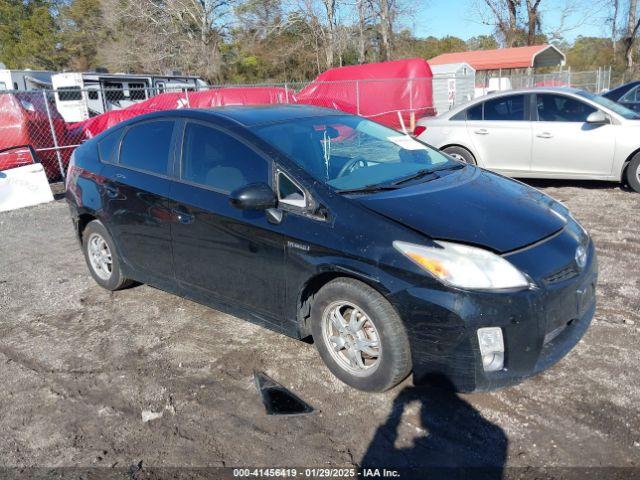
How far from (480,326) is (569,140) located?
5.92 metres

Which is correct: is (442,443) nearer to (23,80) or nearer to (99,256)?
(99,256)

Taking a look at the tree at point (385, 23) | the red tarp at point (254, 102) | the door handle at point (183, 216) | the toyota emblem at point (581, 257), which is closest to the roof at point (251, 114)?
the door handle at point (183, 216)

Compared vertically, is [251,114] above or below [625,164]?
above

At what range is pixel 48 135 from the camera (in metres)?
12.0

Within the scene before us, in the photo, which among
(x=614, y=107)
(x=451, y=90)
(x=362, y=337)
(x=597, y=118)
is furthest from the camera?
(x=451, y=90)

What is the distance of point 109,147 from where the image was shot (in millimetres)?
4730

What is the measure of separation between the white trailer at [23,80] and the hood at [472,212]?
19.3 meters

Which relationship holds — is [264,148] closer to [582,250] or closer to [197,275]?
[197,275]

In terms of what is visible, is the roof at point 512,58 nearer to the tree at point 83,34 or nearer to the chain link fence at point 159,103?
the chain link fence at point 159,103

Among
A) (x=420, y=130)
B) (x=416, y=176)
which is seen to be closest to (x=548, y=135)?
(x=420, y=130)

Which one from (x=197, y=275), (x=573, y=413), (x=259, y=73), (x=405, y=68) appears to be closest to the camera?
(x=573, y=413)

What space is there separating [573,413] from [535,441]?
1.16 ft

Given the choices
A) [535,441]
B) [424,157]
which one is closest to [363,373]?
[535,441]

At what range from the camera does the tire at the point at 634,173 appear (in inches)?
290
